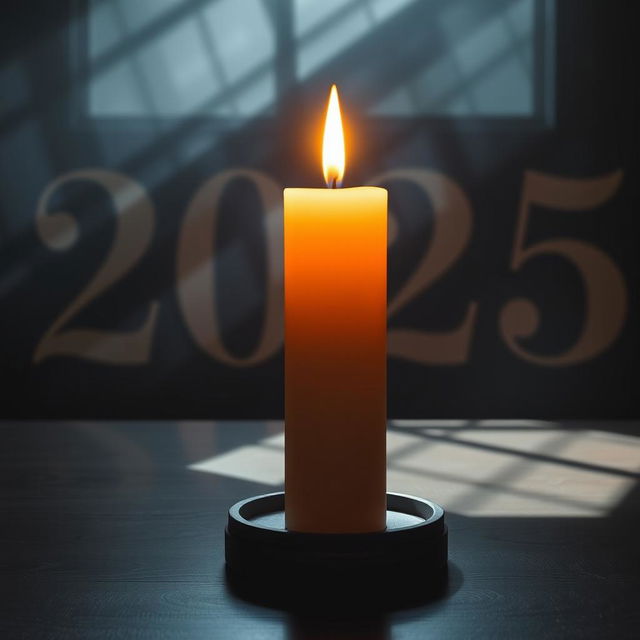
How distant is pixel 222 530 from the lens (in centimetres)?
62

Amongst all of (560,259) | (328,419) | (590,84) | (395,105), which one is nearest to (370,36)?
(395,105)

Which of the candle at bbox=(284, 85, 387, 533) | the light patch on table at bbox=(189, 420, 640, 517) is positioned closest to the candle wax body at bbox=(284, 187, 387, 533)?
the candle at bbox=(284, 85, 387, 533)

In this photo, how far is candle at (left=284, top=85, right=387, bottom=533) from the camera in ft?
1.57

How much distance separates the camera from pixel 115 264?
2.00 m

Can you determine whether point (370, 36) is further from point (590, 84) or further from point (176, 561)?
point (176, 561)

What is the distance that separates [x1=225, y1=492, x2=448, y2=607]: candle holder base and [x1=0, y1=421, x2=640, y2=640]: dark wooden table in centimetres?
1

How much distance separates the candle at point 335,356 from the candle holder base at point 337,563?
24mm

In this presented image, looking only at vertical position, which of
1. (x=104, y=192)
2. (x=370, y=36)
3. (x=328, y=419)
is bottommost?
(x=328, y=419)

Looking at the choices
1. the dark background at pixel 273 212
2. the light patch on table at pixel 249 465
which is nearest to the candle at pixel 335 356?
the light patch on table at pixel 249 465

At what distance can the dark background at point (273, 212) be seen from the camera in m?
2.00

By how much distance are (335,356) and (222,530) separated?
0.21 m

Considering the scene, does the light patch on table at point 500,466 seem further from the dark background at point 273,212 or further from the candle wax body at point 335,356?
the dark background at point 273,212

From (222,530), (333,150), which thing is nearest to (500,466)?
(222,530)

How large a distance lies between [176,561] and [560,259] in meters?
1.63
